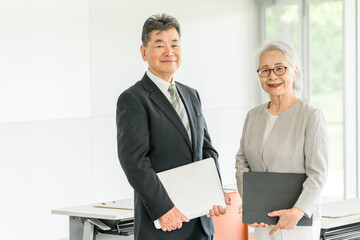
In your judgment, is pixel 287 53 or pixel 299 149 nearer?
pixel 299 149

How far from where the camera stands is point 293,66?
2.75 metres

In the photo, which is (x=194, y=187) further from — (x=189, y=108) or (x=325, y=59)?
(x=325, y=59)

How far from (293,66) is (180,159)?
25.5 inches

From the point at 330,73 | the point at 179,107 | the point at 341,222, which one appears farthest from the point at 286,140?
the point at 330,73

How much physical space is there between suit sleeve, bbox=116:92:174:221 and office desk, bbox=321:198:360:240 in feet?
A: 4.69

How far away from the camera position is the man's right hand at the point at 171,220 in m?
2.60

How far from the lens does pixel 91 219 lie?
4.23 m

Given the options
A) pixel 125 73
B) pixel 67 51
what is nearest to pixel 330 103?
pixel 125 73

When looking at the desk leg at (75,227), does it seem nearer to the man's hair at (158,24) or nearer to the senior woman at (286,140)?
the senior woman at (286,140)

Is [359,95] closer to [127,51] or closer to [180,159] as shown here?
[127,51]

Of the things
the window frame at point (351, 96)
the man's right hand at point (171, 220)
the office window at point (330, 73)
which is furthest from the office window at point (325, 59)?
the man's right hand at point (171, 220)

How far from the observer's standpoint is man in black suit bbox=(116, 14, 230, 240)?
2.59 meters

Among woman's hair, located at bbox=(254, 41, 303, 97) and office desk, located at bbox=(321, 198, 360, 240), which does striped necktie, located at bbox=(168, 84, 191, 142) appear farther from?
office desk, located at bbox=(321, 198, 360, 240)

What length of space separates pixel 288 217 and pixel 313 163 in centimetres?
25
